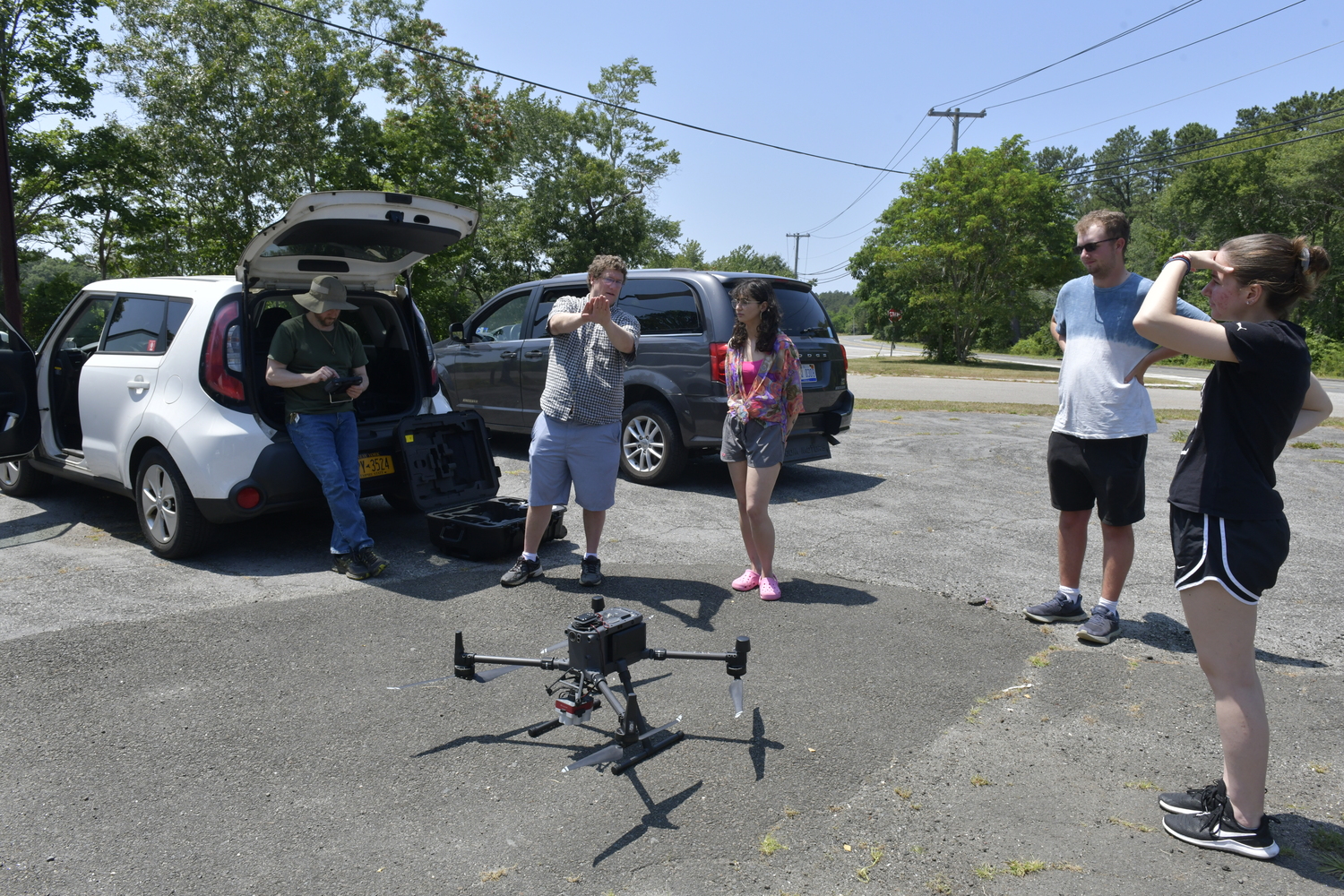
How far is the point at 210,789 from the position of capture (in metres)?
2.88

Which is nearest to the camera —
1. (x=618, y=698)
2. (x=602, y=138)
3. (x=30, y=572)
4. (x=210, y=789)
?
(x=210, y=789)

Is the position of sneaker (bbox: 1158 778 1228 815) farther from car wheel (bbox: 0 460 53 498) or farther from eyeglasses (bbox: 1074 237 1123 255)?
car wheel (bbox: 0 460 53 498)

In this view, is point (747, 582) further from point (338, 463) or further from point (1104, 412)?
point (338, 463)

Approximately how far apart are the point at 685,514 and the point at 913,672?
3.21m

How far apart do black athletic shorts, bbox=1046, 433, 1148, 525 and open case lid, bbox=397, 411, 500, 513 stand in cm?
363

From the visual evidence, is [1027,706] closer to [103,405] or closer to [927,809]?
[927,809]

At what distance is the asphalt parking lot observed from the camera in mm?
2514

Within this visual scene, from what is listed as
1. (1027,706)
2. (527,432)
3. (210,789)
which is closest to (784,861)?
(1027,706)

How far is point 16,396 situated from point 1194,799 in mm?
6983

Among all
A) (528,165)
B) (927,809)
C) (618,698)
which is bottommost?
(927,809)

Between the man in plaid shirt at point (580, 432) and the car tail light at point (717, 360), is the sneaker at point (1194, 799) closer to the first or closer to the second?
the man in plaid shirt at point (580, 432)

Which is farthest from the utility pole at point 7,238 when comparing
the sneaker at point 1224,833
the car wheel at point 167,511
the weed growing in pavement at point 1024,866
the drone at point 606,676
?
the sneaker at point 1224,833

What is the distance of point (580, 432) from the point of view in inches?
197

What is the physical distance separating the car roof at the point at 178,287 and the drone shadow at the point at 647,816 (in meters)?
4.10
